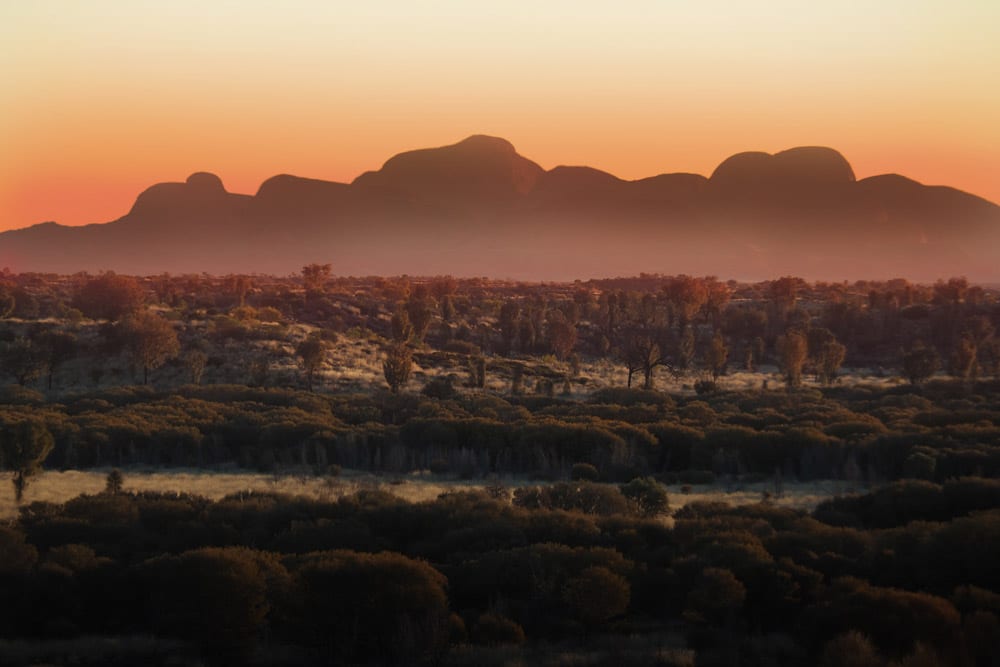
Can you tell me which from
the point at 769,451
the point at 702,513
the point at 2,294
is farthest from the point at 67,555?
the point at 2,294

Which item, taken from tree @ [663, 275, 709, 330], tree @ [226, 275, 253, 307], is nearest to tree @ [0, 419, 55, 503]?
tree @ [226, 275, 253, 307]

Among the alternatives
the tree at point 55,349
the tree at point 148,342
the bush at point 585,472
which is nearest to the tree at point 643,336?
the bush at point 585,472

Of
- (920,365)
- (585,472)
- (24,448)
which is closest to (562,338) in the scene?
(920,365)

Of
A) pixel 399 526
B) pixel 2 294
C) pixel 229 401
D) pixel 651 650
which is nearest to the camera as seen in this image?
pixel 651 650

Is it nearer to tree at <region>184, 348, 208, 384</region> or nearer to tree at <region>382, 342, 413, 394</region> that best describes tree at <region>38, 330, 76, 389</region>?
tree at <region>184, 348, 208, 384</region>

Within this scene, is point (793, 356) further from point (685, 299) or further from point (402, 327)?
point (685, 299)

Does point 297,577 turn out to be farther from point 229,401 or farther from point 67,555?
point 229,401
